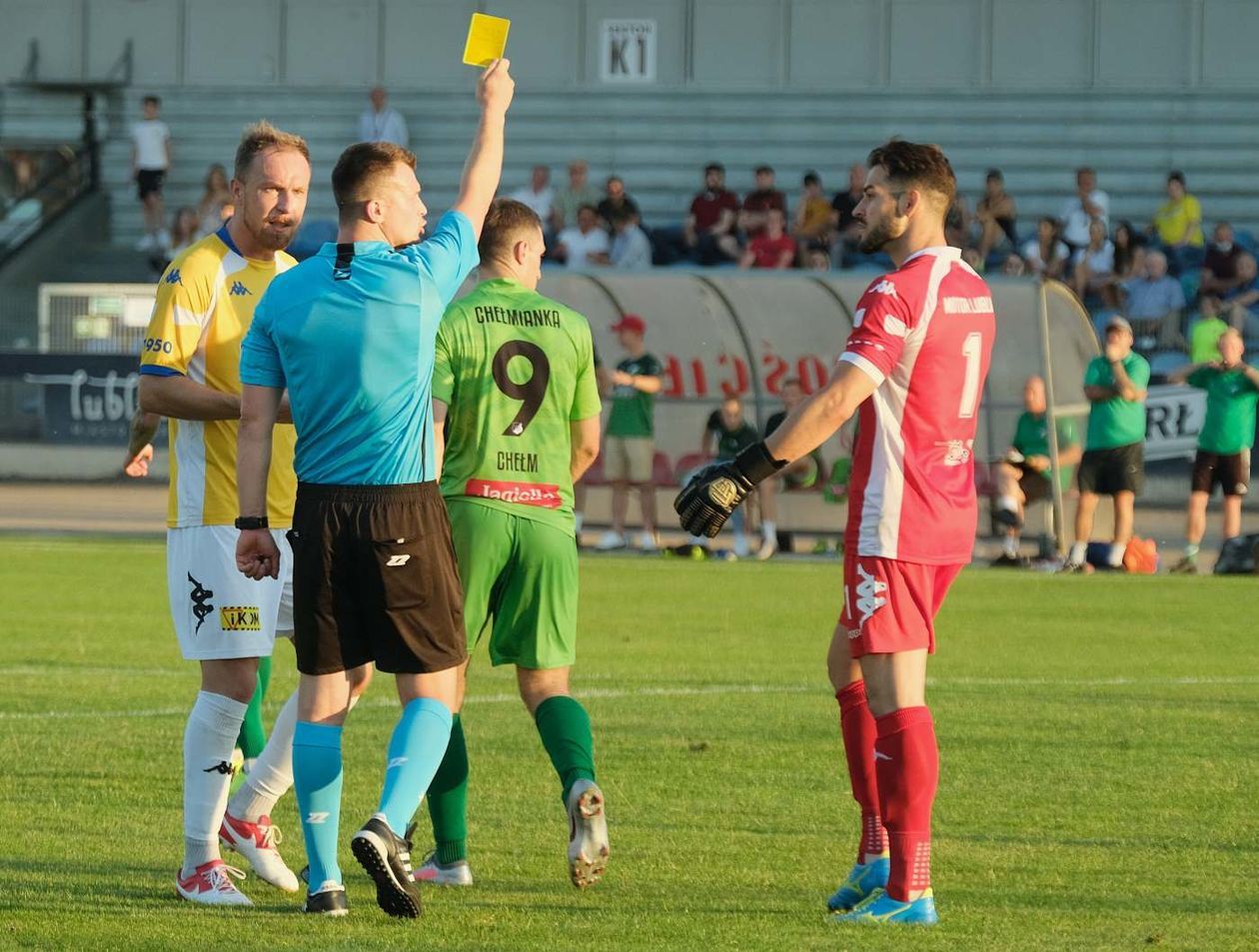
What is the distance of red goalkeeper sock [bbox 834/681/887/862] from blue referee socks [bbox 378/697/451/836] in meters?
1.21

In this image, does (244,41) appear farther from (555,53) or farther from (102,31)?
(555,53)

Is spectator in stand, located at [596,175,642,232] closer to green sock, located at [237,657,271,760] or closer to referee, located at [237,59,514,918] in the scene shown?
green sock, located at [237,657,271,760]

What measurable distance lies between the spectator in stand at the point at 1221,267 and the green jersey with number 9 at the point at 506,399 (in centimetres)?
2114

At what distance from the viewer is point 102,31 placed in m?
34.7

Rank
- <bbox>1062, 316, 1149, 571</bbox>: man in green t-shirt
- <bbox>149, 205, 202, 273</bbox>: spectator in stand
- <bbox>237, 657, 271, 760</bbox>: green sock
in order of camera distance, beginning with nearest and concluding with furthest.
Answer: <bbox>237, 657, 271, 760</bbox>: green sock
<bbox>1062, 316, 1149, 571</bbox>: man in green t-shirt
<bbox>149, 205, 202, 273</bbox>: spectator in stand

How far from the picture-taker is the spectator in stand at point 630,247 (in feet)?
91.9

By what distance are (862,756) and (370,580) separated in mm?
1578

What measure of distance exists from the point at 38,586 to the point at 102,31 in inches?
816

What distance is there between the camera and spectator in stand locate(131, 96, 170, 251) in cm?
3173

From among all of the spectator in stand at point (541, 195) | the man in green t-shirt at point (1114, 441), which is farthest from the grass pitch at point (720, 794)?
the spectator in stand at point (541, 195)

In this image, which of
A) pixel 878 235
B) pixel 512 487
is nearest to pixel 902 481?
pixel 878 235

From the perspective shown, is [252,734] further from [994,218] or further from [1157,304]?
[994,218]

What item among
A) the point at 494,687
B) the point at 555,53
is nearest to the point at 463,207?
the point at 494,687

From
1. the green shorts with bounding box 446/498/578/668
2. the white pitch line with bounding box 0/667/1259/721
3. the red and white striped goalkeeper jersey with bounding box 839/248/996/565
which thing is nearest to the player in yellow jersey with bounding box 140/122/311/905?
the green shorts with bounding box 446/498/578/668
